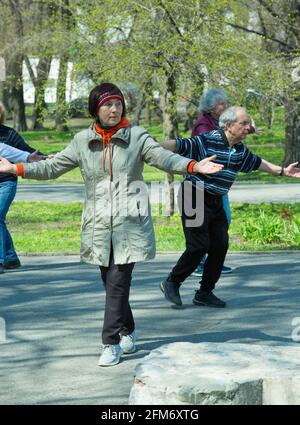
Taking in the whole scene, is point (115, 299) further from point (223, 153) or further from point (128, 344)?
point (223, 153)

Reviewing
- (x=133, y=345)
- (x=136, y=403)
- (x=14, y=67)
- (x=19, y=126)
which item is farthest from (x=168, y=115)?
(x=19, y=126)

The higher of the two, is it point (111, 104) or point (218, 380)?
point (111, 104)

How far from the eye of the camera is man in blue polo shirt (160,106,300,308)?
326 inches

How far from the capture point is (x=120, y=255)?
6.93 m

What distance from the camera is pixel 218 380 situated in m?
5.03

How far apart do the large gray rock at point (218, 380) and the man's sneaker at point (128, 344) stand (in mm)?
1737

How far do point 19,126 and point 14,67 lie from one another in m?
6.89

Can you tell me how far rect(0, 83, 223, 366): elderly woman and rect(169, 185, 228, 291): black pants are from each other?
1627 millimetres

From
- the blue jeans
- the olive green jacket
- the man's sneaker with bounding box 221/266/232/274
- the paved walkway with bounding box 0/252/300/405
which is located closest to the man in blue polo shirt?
the paved walkway with bounding box 0/252/300/405

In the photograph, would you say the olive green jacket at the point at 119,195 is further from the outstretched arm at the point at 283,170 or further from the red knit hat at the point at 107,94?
the outstretched arm at the point at 283,170

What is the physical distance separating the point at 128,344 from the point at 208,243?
1713 mm

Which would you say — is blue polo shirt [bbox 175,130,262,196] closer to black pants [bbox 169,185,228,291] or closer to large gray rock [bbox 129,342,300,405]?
black pants [bbox 169,185,228,291]

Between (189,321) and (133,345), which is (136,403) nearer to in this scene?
(133,345)

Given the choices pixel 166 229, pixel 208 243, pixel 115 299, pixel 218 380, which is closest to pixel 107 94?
pixel 115 299
